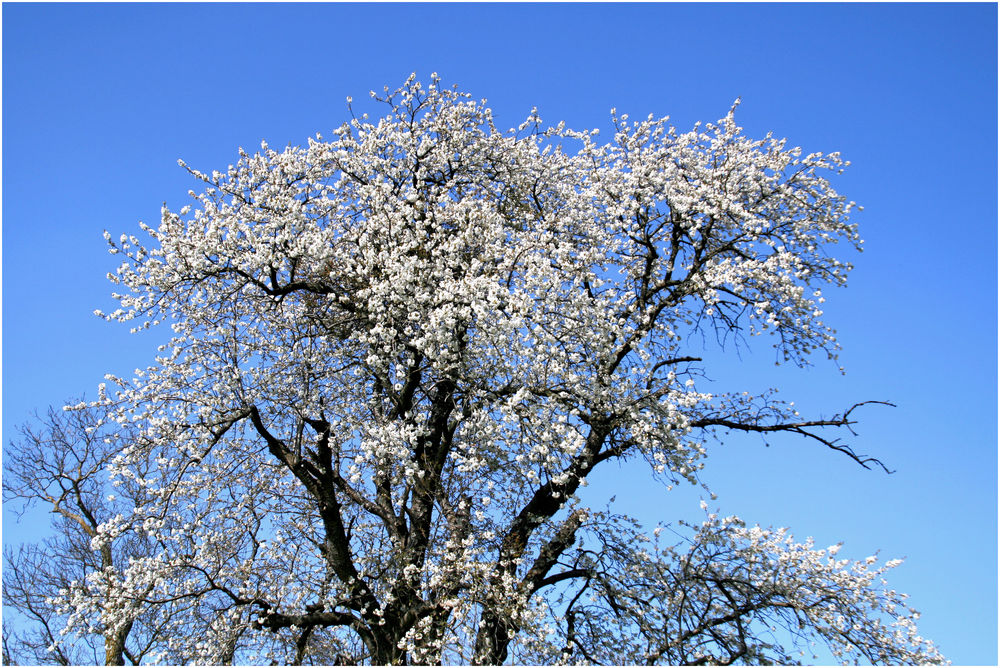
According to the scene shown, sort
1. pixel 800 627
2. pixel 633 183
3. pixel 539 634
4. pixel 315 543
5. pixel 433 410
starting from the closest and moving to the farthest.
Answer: pixel 539 634, pixel 800 627, pixel 433 410, pixel 315 543, pixel 633 183

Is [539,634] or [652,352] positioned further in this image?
[652,352]

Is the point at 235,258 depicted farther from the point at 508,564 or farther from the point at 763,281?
the point at 763,281

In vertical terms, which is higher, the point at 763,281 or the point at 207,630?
the point at 763,281

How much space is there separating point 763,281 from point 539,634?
19.0 feet

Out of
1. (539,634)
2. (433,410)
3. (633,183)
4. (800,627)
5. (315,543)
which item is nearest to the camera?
(539,634)

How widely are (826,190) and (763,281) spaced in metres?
2.39

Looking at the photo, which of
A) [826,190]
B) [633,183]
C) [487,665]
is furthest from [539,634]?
[826,190]

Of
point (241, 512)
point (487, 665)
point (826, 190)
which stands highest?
point (826, 190)

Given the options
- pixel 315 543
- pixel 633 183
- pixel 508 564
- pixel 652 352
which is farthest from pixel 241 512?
pixel 633 183

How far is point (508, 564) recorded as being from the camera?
10031 millimetres

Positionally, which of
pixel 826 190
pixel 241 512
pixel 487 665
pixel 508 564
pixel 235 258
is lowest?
pixel 487 665

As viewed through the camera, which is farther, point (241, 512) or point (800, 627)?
point (241, 512)

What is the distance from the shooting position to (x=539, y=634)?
30.5 feet

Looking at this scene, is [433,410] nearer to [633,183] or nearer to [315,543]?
[315,543]
